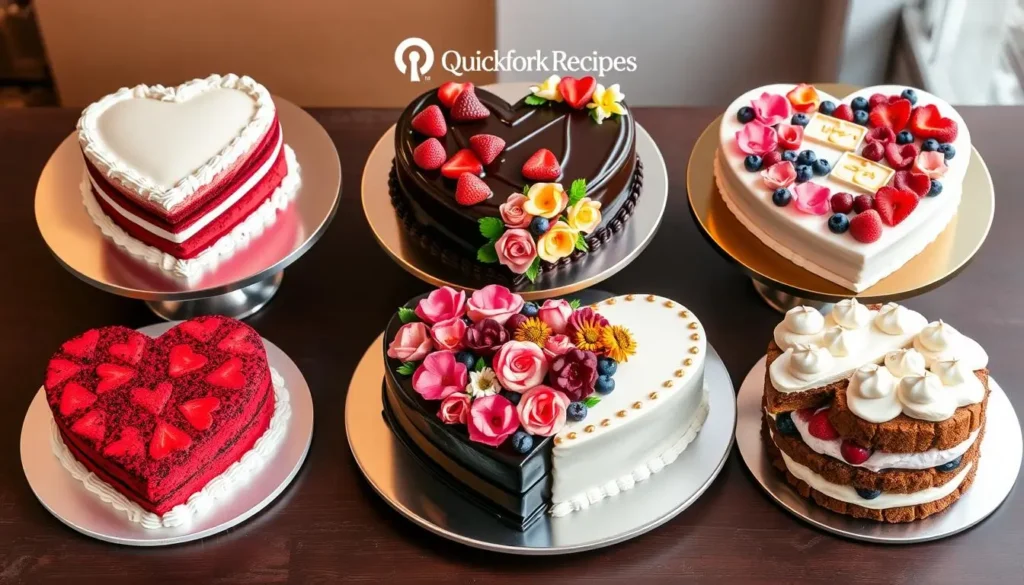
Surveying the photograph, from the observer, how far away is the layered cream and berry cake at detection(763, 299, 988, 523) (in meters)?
1.65

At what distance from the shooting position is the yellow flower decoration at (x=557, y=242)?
1870 millimetres

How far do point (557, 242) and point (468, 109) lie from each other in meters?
0.35

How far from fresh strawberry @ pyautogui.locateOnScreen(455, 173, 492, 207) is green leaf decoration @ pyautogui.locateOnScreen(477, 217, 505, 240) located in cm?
4

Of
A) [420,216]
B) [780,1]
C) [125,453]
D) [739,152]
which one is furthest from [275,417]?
[780,1]

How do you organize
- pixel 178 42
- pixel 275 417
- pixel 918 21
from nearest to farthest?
1. pixel 275 417
2. pixel 918 21
3. pixel 178 42

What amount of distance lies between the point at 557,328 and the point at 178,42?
1892 mm

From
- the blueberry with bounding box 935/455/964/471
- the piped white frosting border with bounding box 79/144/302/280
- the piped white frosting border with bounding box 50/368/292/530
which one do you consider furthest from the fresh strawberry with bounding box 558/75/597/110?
the blueberry with bounding box 935/455/964/471

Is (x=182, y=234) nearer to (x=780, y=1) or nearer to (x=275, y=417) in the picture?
(x=275, y=417)

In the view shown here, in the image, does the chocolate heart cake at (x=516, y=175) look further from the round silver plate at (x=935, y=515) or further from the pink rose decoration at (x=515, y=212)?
the round silver plate at (x=935, y=515)

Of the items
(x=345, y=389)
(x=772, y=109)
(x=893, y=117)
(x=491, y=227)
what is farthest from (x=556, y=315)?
(x=893, y=117)

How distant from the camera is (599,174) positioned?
1.96 metres

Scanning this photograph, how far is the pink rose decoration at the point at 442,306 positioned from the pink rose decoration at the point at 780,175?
0.62m

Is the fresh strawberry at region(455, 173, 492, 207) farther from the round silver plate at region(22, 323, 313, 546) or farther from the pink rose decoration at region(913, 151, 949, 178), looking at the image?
the pink rose decoration at region(913, 151, 949, 178)

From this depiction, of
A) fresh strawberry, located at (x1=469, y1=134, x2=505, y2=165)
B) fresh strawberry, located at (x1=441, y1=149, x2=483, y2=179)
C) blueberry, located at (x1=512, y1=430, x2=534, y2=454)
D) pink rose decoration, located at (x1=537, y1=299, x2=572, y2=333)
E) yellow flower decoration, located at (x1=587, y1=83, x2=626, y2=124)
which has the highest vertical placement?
yellow flower decoration, located at (x1=587, y1=83, x2=626, y2=124)
